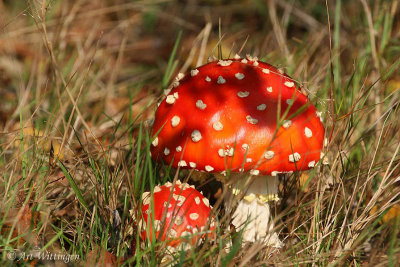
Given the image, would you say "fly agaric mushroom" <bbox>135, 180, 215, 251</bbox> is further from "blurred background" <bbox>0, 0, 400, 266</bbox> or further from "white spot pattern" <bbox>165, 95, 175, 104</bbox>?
"white spot pattern" <bbox>165, 95, 175, 104</bbox>

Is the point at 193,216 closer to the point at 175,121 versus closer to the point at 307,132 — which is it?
the point at 175,121

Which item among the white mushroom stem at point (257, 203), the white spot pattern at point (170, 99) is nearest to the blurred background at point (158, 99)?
the white mushroom stem at point (257, 203)

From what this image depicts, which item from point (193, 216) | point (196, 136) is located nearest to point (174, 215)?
point (193, 216)

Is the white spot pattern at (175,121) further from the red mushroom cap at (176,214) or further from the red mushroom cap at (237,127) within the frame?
the red mushroom cap at (176,214)

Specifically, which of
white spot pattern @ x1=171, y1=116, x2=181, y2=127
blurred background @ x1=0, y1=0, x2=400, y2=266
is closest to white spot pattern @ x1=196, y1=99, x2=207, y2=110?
white spot pattern @ x1=171, y1=116, x2=181, y2=127

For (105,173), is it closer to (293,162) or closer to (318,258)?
(293,162)

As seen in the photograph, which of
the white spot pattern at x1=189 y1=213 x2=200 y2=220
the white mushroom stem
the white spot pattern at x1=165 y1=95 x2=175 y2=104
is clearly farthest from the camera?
the white mushroom stem

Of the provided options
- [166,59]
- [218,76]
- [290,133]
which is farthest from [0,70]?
[290,133]

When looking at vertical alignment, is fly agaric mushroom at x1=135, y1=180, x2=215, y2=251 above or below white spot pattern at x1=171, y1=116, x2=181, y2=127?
below
